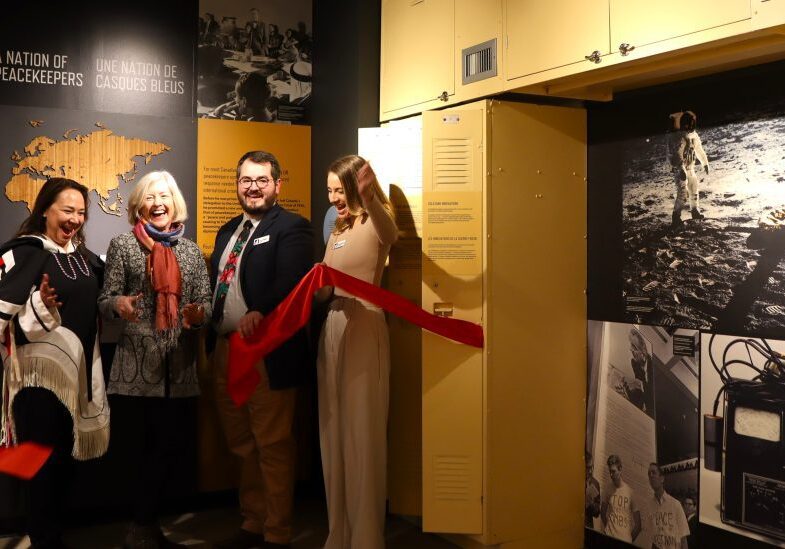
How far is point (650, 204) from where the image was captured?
3646mm

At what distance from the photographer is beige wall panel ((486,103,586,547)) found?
12.4 ft

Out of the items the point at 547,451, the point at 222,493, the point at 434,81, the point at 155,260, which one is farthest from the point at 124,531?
the point at 434,81

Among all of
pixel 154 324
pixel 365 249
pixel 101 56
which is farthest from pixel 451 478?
pixel 101 56

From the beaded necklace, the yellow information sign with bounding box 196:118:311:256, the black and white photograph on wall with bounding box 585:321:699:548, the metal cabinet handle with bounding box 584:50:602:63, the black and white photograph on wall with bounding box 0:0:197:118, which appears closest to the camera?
the metal cabinet handle with bounding box 584:50:602:63

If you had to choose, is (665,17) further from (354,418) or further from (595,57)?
(354,418)

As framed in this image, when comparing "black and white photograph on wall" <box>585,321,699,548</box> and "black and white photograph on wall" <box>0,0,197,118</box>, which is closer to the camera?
"black and white photograph on wall" <box>585,321,699,548</box>

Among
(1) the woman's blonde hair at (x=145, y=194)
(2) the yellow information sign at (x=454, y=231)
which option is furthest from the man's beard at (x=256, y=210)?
(2) the yellow information sign at (x=454, y=231)

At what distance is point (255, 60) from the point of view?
482cm

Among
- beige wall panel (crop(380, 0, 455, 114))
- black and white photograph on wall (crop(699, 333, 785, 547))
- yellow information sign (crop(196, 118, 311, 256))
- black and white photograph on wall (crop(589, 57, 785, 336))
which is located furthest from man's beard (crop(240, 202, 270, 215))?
black and white photograph on wall (crop(699, 333, 785, 547))

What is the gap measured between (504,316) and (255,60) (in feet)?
7.27

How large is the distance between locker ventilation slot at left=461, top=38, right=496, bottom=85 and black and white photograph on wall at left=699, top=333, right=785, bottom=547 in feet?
4.95

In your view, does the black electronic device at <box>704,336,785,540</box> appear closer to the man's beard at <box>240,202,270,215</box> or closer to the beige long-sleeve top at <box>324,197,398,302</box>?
the beige long-sleeve top at <box>324,197,398,302</box>

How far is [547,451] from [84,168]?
2788mm

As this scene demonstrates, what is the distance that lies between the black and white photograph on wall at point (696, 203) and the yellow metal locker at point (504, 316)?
211 millimetres
